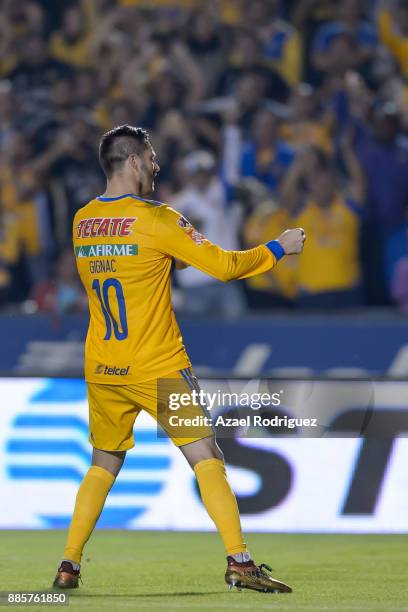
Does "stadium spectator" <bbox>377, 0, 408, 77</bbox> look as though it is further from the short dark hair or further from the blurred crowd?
the short dark hair

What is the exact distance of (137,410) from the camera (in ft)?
21.1

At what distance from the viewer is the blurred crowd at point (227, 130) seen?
12.5 metres

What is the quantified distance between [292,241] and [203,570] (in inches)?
79.0

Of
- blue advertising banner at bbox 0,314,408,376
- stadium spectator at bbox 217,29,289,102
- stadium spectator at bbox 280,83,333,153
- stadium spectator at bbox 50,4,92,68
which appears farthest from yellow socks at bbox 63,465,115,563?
stadium spectator at bbox 50,4,92,68

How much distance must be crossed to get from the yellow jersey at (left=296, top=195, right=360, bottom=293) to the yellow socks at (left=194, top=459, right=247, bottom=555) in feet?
20.8

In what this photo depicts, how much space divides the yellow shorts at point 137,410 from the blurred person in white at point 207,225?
6.15 metres

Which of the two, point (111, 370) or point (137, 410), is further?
point (137, 410)

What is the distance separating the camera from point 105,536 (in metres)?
8.81

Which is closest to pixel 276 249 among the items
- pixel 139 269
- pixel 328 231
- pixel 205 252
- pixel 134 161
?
pixel 205 252

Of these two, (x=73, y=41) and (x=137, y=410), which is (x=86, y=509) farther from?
(x=73, y=41)

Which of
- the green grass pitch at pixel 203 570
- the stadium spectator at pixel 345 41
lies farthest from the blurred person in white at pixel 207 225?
the green grass pitch at pixel 203 570

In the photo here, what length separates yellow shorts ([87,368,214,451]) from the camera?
619 cm

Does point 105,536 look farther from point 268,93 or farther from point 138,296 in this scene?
point 268,93

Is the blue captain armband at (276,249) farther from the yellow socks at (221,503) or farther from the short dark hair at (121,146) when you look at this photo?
the yellow socks at (221,503)
